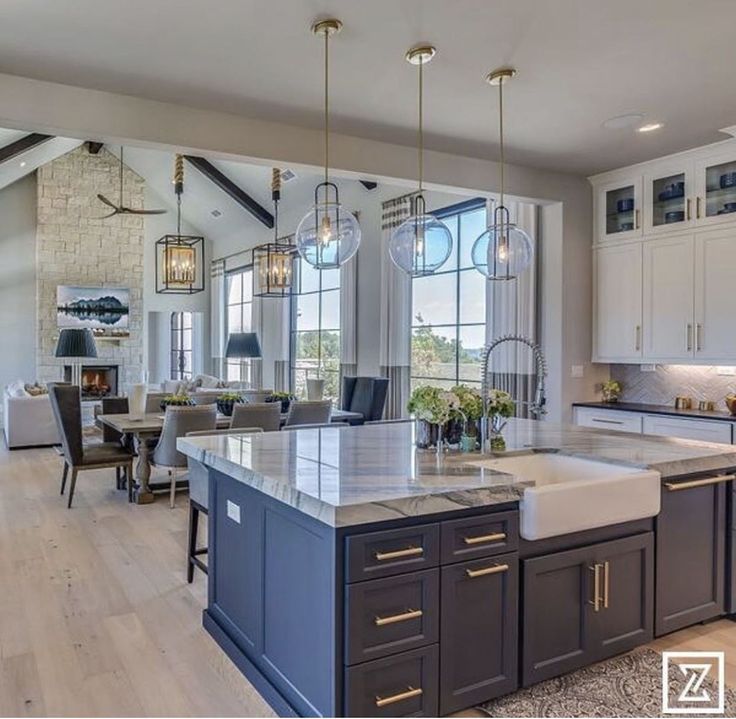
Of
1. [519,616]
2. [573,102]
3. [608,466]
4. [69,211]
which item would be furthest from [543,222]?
[69,211]

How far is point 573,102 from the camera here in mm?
4125

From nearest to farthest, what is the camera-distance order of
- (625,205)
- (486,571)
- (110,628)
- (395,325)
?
1. (486,571)
2. (110,628)
3. (625,205)
4. (395,325)

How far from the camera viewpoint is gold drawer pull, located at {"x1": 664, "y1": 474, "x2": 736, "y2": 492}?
280cm

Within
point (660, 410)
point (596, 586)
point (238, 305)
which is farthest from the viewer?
point (238, 305)

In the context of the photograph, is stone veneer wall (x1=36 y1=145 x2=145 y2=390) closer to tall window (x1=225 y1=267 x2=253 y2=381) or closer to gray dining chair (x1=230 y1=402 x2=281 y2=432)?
tall window (x1=225 y1=267 x2=253 y2=381)

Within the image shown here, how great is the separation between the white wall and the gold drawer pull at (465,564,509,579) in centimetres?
1122

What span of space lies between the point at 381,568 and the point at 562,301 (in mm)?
4274

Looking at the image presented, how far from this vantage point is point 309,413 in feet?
18.8

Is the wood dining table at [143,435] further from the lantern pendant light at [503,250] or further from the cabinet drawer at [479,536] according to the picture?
the cabinet drawer at [479,536]

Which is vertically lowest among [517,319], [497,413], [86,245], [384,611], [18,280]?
[384,611]

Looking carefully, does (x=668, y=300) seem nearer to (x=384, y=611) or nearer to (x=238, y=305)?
(x=384, y=611)

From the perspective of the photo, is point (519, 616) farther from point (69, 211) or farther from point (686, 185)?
point (69, 211)

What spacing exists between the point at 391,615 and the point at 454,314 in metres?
5.30

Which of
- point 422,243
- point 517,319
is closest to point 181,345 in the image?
point 517,319
